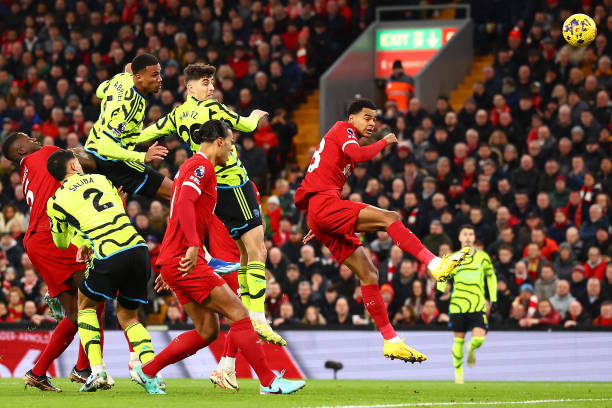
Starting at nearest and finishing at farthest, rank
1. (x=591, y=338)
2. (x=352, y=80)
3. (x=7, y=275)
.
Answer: (x=591, y=338)
(x=7, y=275)
(x=352, y=80)

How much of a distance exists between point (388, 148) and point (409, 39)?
14.8 feet

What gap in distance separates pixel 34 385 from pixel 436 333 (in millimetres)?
6854

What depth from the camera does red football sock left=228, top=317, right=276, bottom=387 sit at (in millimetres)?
9734

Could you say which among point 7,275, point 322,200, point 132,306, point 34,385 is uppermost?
point 322,200

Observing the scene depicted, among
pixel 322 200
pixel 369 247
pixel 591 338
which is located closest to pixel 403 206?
pixel 369 247

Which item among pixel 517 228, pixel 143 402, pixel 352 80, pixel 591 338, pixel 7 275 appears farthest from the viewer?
pixel 352 80

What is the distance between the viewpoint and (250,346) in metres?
9.74

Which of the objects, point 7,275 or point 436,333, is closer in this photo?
point 436,333

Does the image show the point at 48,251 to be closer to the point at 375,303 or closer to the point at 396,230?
the point at 375,303

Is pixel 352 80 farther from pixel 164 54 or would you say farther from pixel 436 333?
pixel 436 333

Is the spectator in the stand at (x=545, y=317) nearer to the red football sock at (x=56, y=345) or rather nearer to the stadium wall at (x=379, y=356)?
the stadium wall at (x=379, y=356)

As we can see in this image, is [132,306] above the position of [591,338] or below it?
above

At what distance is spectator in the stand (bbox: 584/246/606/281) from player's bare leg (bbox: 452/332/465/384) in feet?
8.57

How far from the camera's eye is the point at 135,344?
1048 cm
